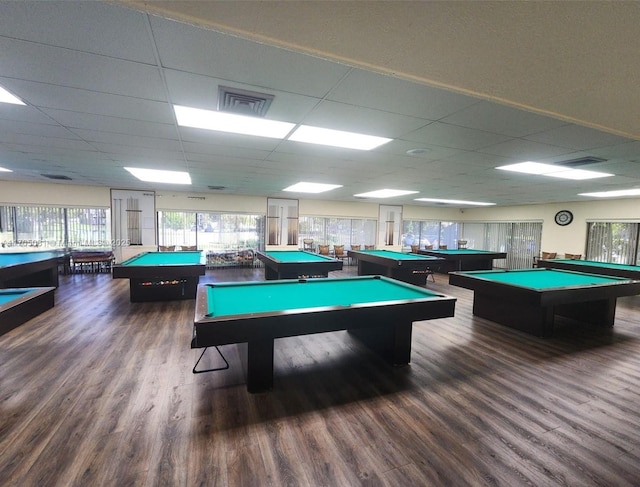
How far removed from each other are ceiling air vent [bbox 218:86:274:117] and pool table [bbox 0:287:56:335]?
86.6 inches

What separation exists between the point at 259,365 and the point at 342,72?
231 cm

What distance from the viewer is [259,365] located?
2459mm

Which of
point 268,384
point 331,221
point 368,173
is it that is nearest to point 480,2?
point 268,384

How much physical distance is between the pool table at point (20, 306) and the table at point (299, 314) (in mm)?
1292

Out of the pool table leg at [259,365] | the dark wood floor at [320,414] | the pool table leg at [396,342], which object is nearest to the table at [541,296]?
the dark wood floor at [320,414]

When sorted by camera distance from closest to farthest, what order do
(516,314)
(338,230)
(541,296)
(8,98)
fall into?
(8,98) < (541,296) < (516,314) < (338,230)

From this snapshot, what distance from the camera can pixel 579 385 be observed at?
8.68ft

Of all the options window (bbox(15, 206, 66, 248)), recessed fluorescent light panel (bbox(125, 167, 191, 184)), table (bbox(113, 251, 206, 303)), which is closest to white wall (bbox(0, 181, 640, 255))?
window (bbox(15, 206, 66, 248))

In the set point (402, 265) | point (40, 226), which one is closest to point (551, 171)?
point (402, 265)

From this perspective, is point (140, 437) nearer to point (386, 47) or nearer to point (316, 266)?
point (386, 47)

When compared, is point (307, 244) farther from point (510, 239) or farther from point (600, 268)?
point (510, 239)

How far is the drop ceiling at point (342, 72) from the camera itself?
129cm

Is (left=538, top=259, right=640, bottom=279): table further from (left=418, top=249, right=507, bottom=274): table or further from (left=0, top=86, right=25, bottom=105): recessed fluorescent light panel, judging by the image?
(left=0, top=86, right=25, bottom=105): recessed fluorescent light panel

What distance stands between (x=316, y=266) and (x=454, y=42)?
4.60 meters
